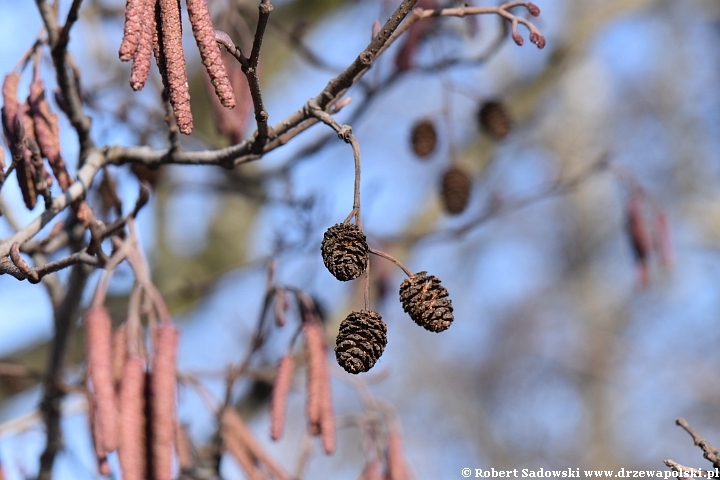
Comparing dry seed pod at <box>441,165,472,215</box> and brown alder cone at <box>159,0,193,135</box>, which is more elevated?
dry seed pod at <box>441,165,472,215</box>

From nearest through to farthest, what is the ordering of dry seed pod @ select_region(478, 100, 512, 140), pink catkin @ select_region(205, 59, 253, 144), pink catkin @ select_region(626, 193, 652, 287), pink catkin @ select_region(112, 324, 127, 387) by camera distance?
pink catkin @ select_region(112, 324, 127, 387)
pink catkin @ select_region(205, 59, 253, 144)
pink catkin @ select_region(626, 193, 652, 287)
dry seed pod @ select_region(478, 100, 512, 140)

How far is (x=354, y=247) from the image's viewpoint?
2.36 ft

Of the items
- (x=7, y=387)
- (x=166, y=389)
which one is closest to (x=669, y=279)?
(x=7, y=387)

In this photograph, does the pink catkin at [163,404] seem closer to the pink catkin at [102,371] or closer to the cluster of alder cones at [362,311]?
the pink catkin at [102,371]

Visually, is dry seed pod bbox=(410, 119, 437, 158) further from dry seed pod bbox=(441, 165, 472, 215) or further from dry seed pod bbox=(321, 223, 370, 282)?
dry seed pod bbox=(321, 223, 370, 282)

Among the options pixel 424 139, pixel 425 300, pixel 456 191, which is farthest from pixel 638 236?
pixel 425 300

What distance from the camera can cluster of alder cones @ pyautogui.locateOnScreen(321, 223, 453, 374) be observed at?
0.72 m

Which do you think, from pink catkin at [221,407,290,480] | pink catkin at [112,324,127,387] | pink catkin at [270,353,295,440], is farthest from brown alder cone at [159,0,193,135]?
pink catkin at [221,407,290,480]

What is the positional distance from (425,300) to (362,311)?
7 centimetres

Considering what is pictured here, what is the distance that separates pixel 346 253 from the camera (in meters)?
0.72

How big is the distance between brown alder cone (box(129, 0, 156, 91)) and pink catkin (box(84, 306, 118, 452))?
0.48m

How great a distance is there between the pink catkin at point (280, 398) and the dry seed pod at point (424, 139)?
2.26 feet

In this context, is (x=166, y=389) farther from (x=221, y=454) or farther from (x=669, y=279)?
(x=669, y=279)

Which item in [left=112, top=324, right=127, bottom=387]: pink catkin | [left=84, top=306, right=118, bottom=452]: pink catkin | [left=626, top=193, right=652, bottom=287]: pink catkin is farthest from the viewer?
[left=626, top=193, right=652, bottom=287]: pink catkin
